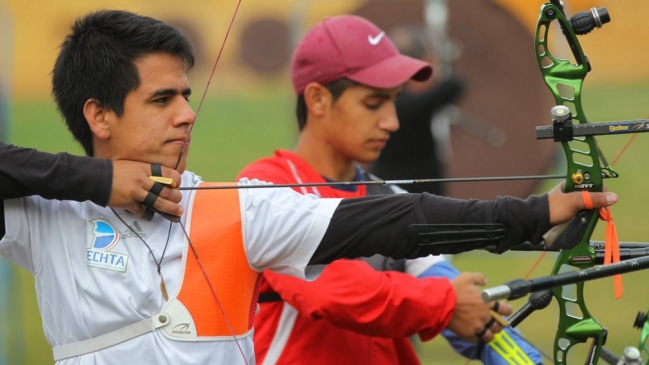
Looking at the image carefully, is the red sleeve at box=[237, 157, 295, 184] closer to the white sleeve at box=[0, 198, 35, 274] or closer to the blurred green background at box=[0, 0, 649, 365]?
the white sleeve at box=[0, 198, 35, 274]

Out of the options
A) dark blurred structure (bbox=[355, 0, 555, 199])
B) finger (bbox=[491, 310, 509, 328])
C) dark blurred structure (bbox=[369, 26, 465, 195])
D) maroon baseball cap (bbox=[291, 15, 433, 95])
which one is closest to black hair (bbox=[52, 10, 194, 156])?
maroon baseball cap (bbox=[291, 15, 433, 95])

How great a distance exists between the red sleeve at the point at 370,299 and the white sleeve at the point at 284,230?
49cm

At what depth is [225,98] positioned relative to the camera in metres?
15.9

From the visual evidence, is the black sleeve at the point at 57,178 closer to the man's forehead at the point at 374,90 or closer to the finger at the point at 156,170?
the finger at the point at 156,170

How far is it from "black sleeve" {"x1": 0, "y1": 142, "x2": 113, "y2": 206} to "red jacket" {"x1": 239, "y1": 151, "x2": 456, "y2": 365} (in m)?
0.77

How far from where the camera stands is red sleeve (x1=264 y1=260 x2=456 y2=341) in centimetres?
279

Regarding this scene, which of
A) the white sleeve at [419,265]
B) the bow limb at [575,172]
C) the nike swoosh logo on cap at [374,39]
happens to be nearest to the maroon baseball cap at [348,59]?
the nike swoosh logo on cap at [374,39]

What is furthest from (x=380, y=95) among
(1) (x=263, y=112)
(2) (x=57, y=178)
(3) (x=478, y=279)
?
(1) (x=263, y=112)

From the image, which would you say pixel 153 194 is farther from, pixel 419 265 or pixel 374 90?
pixel 374 90

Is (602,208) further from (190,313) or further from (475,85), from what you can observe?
(475,85)

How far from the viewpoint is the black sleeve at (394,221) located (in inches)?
86.1

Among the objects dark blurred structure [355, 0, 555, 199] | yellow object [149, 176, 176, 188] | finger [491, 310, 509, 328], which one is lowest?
dark blurred structure [355, 0, 555, 199]

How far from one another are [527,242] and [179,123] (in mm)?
767

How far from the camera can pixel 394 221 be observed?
2.24 metres
